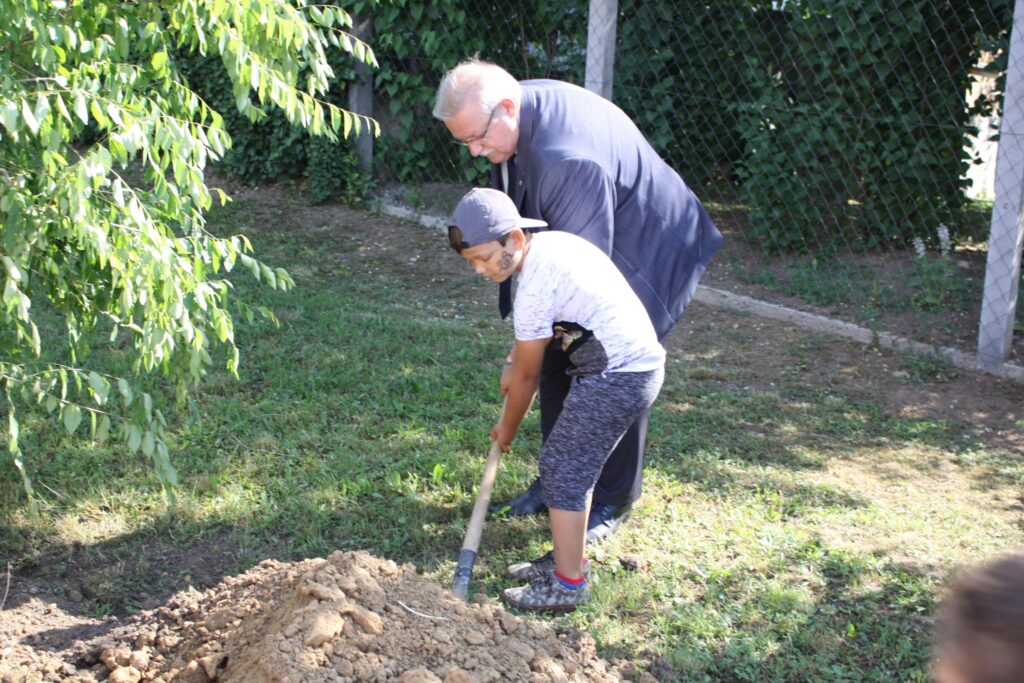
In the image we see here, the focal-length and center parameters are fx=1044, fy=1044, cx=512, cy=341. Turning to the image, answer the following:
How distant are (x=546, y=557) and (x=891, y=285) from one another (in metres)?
3.90

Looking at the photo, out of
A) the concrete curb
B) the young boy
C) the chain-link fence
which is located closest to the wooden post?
the chain-link fence

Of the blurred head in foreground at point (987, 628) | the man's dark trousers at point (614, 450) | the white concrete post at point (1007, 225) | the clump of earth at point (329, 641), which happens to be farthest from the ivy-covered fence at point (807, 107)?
the blurred head in foreground at point (987, 628)

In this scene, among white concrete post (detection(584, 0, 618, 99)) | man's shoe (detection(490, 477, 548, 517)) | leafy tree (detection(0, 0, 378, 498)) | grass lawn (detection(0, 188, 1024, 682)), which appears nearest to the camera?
leafy tree (detection(0, 0, 378, 498))

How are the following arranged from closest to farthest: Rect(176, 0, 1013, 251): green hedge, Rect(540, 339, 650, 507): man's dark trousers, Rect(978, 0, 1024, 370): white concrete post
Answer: Rect(540, 339, 650, 507): man's dark trousers, Rect(978, 0, 1024, 370): white concrete post, Rect(176, 0, 1013, 251): green hedge

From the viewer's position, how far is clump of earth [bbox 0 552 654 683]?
271 cm

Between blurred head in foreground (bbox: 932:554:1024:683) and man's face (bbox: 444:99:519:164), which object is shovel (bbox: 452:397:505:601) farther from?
blurred head in foreground (bbox: 932:554:1024:683)

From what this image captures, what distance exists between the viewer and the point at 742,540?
12.8 feet

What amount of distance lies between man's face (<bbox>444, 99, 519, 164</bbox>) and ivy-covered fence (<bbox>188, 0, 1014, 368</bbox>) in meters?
3.51

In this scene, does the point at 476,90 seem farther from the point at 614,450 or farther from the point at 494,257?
the point at 614,450

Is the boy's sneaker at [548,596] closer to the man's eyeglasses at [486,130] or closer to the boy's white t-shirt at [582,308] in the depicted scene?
the boy's white t-shirt at [582,308]

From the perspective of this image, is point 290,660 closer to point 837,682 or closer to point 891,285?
point 837,682

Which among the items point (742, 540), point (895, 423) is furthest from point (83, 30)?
point (895, 423)

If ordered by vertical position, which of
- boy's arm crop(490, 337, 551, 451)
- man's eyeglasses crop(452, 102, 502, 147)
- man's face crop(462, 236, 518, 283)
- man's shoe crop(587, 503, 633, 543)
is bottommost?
man's shoe crop(587, 503, 633, 543)

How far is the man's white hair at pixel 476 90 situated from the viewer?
3301 mm
